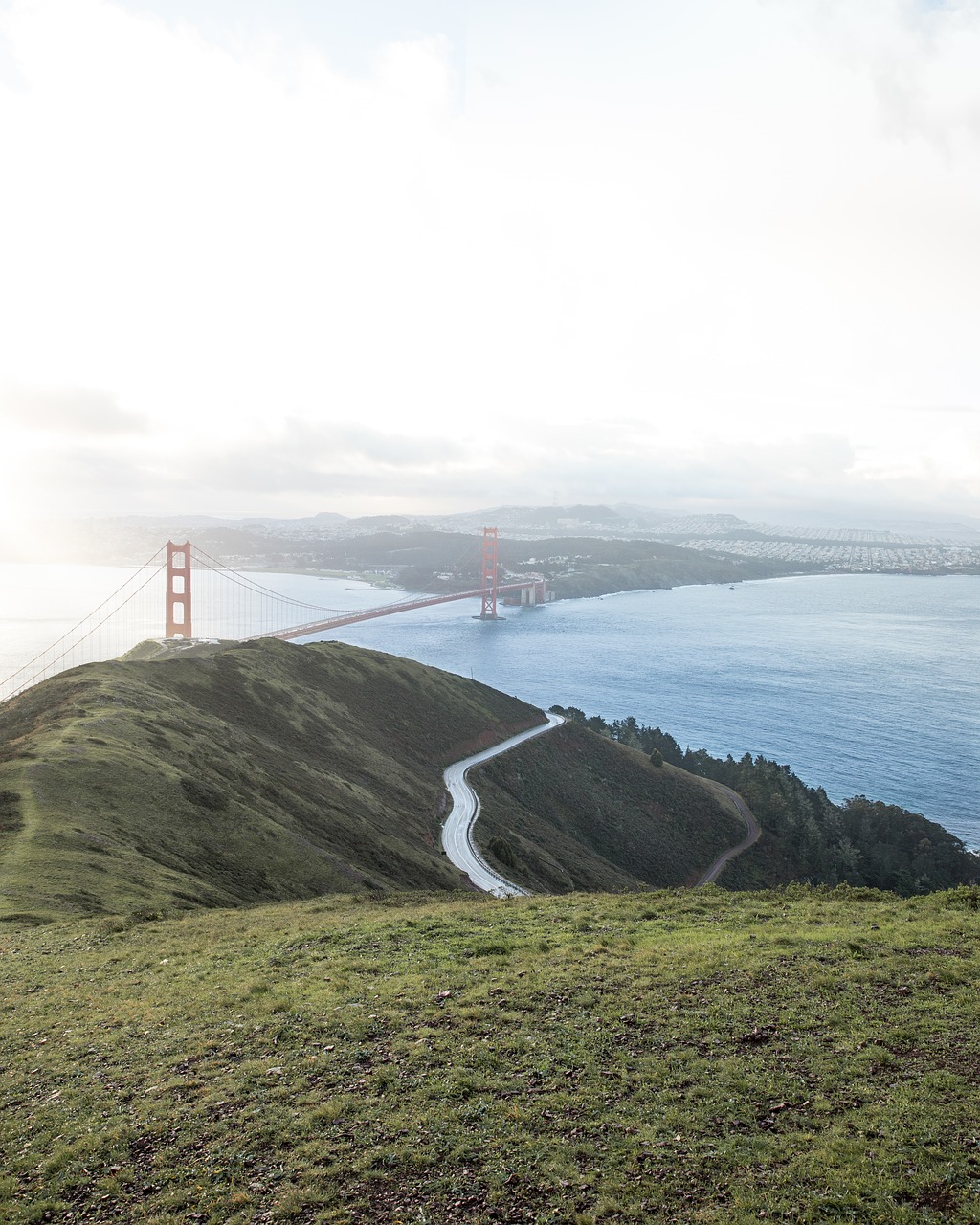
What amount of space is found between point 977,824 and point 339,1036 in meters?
74.8

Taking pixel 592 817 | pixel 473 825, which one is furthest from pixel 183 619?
pixel 473 825

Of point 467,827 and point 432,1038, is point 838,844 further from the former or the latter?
point 432,1038

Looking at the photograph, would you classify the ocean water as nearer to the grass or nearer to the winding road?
the winding road

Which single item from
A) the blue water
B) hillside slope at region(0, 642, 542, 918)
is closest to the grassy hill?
hillside slope at region(0, 642, 542, 918)

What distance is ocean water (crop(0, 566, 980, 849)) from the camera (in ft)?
283

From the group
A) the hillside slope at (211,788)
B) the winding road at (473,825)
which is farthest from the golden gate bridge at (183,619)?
the winding road at (473,825)

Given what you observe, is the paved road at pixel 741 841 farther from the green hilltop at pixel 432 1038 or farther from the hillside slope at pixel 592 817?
the green hilltop at pixel 432 1038

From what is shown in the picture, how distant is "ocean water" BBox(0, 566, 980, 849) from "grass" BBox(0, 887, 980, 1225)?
64.2 metres

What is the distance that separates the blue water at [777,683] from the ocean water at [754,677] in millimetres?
326

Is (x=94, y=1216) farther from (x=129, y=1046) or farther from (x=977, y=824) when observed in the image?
(x=977, y=824)

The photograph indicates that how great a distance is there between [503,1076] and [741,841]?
180ft

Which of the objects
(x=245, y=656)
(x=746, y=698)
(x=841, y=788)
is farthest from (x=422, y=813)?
(x=746, y=698)

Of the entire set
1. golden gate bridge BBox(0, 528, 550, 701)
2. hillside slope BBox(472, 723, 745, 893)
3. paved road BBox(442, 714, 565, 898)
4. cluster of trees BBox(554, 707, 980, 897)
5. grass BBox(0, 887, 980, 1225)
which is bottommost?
cluster of trees BBox(554, 707, 980, 897)

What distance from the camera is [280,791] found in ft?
117
